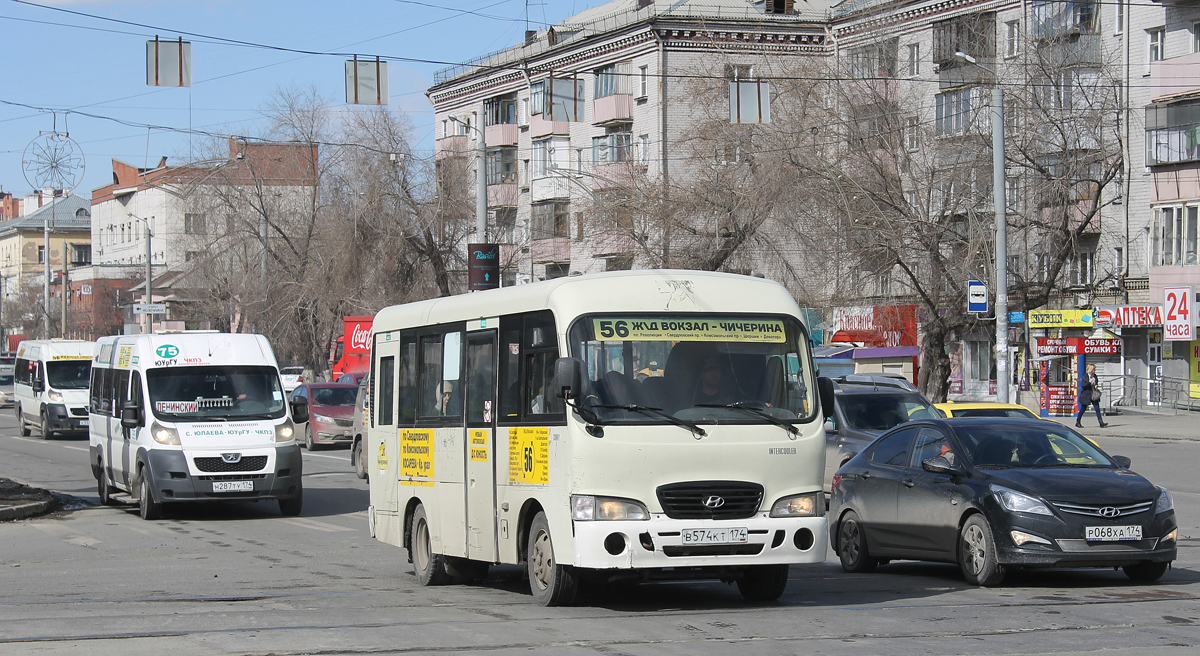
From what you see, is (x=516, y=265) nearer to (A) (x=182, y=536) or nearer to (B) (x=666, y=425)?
(A) (x=182, y=536)

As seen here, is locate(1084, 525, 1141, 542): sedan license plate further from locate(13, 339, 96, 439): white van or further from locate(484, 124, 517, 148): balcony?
locate(484, 124, 517, 148): balcony

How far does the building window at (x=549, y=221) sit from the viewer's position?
64812mm

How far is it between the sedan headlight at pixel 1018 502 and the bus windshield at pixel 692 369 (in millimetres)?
1983

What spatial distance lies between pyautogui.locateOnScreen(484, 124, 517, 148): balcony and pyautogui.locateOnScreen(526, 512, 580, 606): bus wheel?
63684 millimetres

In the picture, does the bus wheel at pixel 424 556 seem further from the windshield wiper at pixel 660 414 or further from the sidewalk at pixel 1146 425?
the sidewalk at pixel 1146 425

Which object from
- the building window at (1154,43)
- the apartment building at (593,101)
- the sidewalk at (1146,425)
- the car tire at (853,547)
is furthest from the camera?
the apartment building at (593,101)

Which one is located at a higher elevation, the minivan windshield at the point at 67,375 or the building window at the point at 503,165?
the building window at the point at 503,165

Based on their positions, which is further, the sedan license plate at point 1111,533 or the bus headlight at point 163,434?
the bus headlight at point 163,434

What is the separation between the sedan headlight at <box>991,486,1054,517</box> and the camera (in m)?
10.9

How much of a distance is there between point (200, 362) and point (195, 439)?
4.30 ft

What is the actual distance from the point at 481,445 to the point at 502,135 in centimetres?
6316

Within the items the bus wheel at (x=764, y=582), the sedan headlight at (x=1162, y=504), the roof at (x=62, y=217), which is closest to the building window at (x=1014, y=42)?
the sedan headlight at (x=1162, y=504)

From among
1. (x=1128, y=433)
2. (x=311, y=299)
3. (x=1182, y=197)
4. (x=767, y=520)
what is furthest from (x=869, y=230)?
(x=767, y=520)

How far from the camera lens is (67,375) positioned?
40.4m
